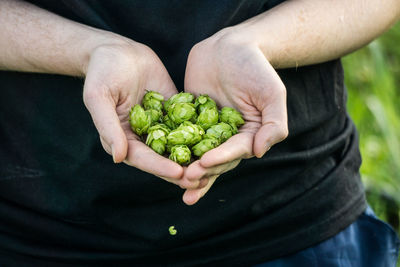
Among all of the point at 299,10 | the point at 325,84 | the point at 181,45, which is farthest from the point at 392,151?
the point at 181,45

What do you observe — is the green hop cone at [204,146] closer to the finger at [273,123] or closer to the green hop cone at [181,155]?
the green hop cone at [181,155]

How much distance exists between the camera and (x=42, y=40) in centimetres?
146

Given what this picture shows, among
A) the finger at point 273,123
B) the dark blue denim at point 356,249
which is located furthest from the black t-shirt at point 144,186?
the finger at point 273,123

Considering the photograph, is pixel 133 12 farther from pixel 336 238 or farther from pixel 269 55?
pixel 336 238

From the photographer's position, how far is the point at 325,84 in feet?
5.10

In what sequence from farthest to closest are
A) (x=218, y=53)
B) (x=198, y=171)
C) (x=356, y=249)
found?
(x=356, y=249)
(x=218, y=53)
(x=198, y=171)

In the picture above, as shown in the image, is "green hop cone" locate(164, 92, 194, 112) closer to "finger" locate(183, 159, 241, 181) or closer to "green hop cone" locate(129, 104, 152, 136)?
"green hop cone" locate(129, 104, 152, 136)

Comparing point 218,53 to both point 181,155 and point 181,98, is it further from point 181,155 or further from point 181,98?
point 181,155

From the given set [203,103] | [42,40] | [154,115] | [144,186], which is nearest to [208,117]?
[203,103]

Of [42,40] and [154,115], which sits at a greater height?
[42,40]

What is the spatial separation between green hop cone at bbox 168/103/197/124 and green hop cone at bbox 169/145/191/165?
14cm

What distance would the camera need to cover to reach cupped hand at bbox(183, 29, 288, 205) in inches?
46.2

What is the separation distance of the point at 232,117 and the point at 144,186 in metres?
0.30

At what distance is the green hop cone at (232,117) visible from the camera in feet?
4.45
